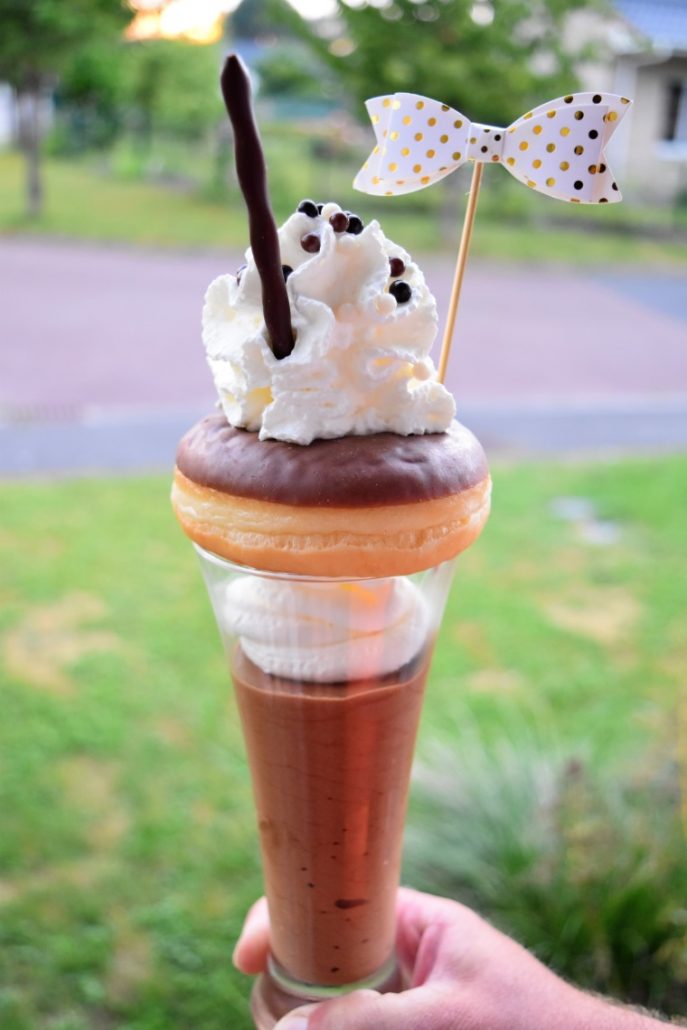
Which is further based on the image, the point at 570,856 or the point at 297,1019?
the point at 570,856

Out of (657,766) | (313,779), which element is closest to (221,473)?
(313,779)

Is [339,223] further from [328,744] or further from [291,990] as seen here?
[291,990]

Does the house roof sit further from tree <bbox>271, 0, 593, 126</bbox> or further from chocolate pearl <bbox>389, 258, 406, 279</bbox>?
chocolate pearl <bbox>389, 258, 406, 279</bbox>

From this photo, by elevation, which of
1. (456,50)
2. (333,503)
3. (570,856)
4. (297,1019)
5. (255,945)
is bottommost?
(570,856)

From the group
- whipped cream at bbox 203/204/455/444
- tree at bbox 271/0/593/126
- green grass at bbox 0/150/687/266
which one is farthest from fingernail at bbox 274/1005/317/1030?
green grass at bbox 0/150/687/266

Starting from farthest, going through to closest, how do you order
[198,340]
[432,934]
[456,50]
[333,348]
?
[456,50], [198,340], [432,934], [333,348]

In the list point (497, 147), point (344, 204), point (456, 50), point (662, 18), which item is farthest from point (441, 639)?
point (662, 18)
